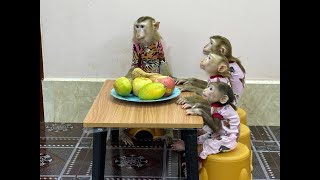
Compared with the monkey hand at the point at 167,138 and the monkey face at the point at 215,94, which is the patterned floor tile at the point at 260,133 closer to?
the monkey hand at the point at 167,138

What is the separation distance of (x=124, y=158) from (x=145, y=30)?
81 cm

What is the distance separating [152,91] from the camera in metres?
2.56

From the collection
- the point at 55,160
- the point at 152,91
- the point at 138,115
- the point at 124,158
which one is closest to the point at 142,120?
the point at 138,115

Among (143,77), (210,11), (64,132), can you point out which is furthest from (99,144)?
(210,11)

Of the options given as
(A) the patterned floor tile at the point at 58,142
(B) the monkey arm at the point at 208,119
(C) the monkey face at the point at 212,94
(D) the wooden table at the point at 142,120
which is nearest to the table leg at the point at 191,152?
(D) the wooden table at the point at 142,120

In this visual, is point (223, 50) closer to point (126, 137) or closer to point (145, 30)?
point (145, 30)

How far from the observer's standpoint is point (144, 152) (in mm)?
3346

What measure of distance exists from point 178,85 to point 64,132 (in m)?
1.07

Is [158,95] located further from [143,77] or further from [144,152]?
[144,152]

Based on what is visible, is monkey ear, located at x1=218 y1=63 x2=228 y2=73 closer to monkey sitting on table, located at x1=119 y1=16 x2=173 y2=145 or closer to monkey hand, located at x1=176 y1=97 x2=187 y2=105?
monkey hand, located at x1=176 y1=97 x2=187 y2=105

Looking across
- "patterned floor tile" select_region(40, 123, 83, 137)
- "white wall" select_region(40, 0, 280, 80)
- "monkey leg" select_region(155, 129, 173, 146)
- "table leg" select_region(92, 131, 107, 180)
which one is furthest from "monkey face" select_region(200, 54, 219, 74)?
"patterned floor tile" select_region(40, 123, 83, 137)

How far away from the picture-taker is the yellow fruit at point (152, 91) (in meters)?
2.56

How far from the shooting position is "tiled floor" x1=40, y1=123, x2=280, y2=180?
3.04 metres

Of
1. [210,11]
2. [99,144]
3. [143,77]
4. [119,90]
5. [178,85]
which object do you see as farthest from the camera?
[210,11]
